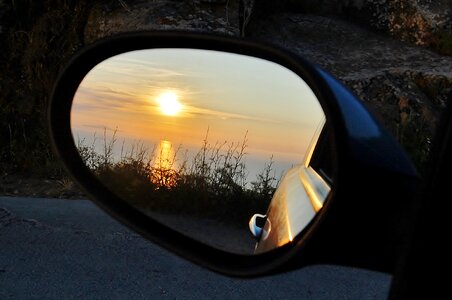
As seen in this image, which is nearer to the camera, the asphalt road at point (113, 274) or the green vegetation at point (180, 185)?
the green vegetation at point (180, 185)

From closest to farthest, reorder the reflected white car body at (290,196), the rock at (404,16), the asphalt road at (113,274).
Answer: the reflected white car body at (290,196) → the asphalt road at (113,274) → the rock at (404,16)

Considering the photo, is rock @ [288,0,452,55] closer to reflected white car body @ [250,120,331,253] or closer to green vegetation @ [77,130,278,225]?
green vegetation @ [77,130,278,225]

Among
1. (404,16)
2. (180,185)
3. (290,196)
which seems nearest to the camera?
(290,196)

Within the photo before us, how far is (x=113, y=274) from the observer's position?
4004 mm

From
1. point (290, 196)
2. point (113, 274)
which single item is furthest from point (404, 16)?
point (290, 196)

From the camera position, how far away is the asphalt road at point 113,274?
3725 mm

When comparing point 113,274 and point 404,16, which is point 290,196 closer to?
point 113,274

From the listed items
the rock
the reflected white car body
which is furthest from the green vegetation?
the rock

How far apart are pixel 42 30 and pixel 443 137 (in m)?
7.78

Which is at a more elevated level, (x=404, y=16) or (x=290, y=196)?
(x=404, y=16)

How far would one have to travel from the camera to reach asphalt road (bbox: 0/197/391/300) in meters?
3.72

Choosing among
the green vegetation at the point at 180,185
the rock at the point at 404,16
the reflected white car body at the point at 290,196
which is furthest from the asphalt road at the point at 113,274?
the rock at the point at 404,16

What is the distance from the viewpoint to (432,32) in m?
9.94

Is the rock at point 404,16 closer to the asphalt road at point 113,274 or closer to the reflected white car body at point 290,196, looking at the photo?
the asphalt road at point 113,274
